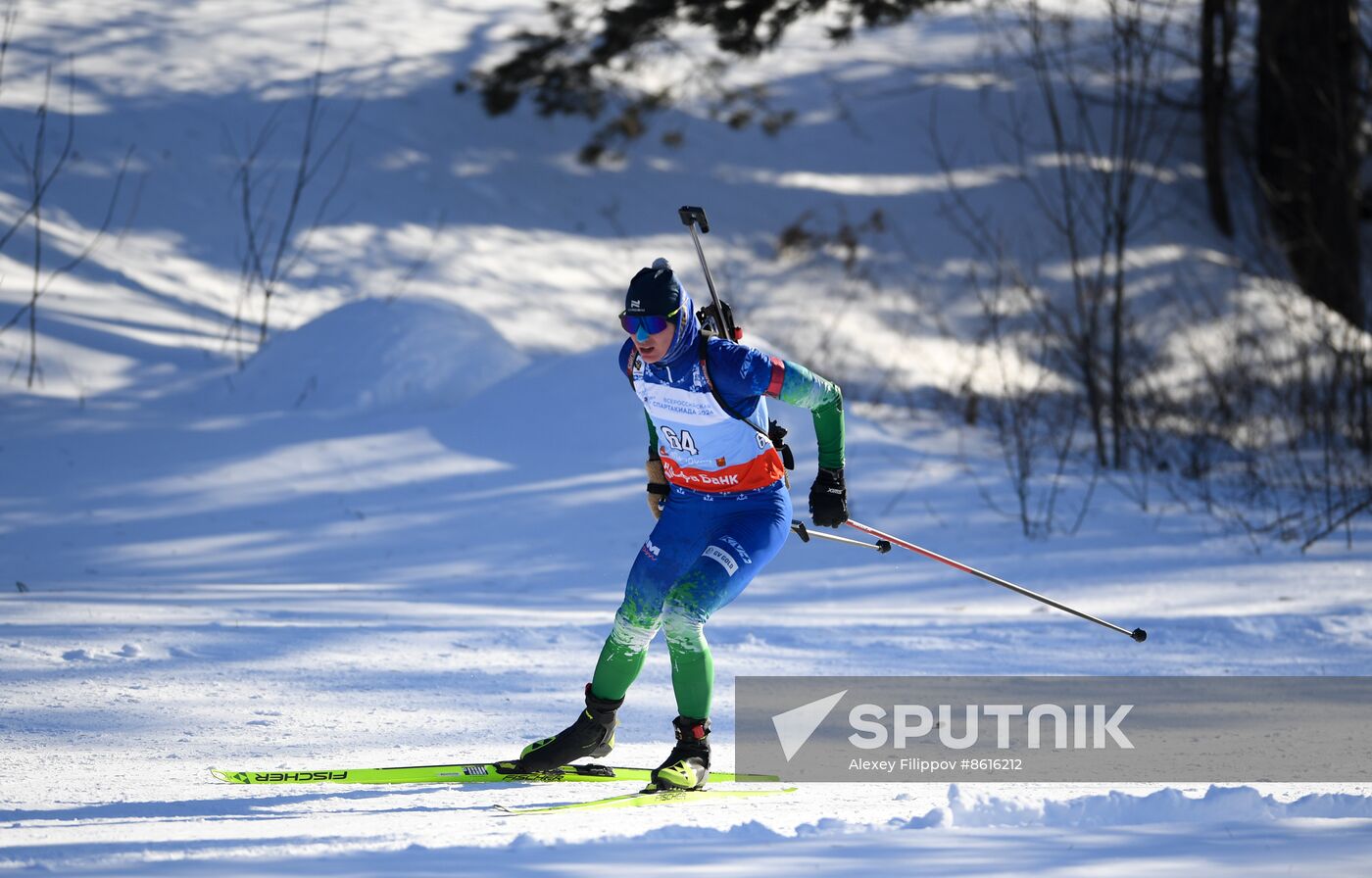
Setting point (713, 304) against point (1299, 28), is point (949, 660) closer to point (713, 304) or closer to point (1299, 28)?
point (713, 304)

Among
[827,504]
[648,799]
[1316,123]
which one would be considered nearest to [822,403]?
[827,504]

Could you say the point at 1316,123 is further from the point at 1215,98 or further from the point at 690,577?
the point at 690,577

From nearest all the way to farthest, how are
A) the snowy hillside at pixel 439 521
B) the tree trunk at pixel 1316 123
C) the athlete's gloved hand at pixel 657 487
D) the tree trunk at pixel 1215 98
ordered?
the snowy hillside at pixel 439 521, the athlete's gloved hand at pixel 657 487, the tree trunk at pixel 1316 123, the tree trunk at pixel 1215 98

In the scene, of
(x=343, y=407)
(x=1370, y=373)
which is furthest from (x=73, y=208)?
(x=1370, y=373)

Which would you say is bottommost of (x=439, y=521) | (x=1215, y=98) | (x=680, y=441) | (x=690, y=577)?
(x=439, y=521)

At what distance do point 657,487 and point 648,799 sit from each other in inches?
44.3

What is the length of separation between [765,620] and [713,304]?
3264 mm

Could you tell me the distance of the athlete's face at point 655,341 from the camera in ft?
14.5

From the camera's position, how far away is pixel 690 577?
4.38 meters

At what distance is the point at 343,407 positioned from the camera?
10.9m

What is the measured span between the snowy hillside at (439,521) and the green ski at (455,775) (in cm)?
5

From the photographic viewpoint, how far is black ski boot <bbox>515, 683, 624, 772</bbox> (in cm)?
461

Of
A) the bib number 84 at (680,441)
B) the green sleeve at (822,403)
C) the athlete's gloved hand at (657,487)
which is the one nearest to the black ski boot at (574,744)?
the athlete's gloved hand at (657,487)

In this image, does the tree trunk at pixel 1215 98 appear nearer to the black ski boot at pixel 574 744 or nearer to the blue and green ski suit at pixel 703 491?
the blue and green ski suit at pixel 703 491
